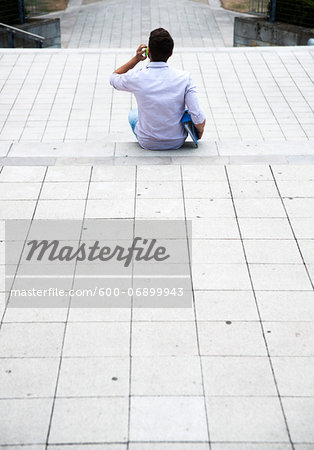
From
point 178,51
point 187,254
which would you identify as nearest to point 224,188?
point 187,254

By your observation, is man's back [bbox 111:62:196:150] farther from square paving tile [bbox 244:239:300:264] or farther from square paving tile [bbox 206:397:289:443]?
square paving tile [bbox 206:397:289:443]

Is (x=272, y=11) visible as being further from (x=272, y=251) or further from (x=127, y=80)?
(x=272, y=251)

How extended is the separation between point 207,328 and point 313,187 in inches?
84.6

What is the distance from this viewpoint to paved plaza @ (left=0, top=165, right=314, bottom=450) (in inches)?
117

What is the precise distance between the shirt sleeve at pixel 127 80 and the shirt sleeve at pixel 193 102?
49 cm

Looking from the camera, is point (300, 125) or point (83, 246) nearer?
point (83, 246)

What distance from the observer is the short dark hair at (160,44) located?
534 centimetres

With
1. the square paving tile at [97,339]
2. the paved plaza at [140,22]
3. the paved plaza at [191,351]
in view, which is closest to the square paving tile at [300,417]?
the paved plaza at [191,351]

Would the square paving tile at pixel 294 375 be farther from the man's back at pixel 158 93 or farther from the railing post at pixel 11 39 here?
the railing post at pixel 11 39

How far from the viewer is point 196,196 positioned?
16.8 feet

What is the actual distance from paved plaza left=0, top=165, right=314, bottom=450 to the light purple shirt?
1051mm

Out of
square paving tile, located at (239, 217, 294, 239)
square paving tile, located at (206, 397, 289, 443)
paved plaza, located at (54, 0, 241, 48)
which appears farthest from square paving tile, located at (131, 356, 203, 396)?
paved plaza, located at (54, 0, 241, 48)

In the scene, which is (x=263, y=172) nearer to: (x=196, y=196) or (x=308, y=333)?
(x=196, y=196)

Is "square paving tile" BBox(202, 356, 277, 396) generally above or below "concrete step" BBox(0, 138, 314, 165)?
above
